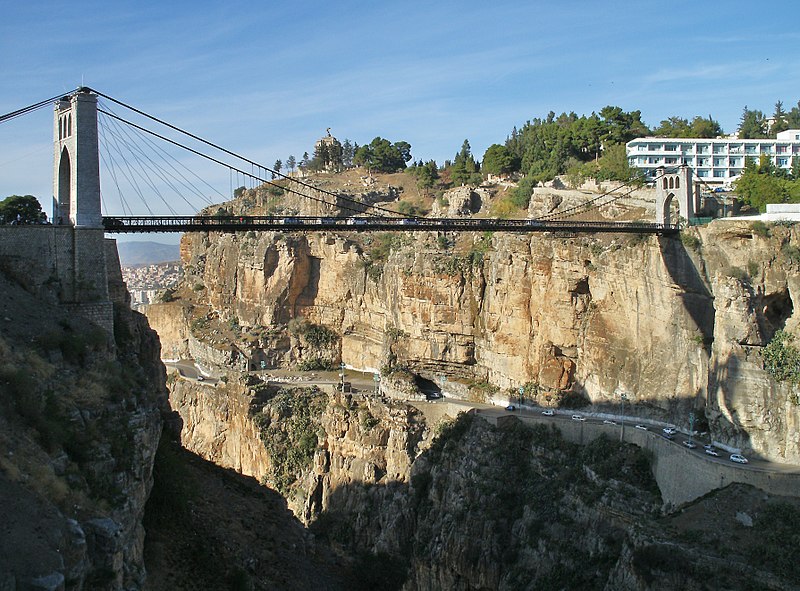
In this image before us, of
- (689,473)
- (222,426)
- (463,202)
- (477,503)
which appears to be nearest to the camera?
(689,473)

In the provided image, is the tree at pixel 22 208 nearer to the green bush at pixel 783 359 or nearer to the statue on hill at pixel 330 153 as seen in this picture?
the green bush at pixel 783 359

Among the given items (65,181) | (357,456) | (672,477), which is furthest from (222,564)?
(357,456)

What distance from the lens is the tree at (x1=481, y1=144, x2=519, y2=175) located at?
5231 centimetres

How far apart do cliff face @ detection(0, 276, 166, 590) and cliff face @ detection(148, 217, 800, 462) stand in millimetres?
16807

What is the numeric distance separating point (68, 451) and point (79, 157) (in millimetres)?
8810

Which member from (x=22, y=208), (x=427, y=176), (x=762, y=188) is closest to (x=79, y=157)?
(x=22, y=208)

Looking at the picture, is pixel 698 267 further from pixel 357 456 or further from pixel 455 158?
pixel 455 158

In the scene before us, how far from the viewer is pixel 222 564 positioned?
16.2 metres

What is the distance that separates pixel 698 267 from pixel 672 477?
7.54 meters

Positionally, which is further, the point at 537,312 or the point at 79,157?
the point at 537,312

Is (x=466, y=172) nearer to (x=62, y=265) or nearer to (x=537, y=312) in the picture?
(x=537, y=312)

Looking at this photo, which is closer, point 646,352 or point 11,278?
point 11,278

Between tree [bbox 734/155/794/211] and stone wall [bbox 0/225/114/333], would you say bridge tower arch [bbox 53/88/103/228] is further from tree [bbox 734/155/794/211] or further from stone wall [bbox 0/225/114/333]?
tree [bbox 734/155/794/211]

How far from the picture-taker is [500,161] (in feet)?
172
